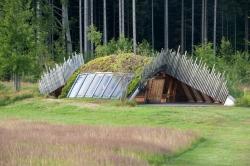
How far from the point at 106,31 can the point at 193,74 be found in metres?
26.6

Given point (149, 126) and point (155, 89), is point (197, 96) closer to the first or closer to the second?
point (155, 89)

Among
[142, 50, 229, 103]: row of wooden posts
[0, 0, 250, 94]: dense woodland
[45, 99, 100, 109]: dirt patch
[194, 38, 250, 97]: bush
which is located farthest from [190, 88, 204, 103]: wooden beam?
[45, 99, 100, 109]: dirt patch

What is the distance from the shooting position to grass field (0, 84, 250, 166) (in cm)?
1480

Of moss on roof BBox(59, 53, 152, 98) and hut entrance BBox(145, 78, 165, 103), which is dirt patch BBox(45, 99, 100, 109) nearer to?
moss on roof BBox(59, 53, 152, 98)

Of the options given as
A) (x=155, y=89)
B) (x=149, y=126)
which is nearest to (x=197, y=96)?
(x=155, y=89)

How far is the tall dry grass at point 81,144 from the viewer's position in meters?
12.5

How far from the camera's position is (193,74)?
3512 cm

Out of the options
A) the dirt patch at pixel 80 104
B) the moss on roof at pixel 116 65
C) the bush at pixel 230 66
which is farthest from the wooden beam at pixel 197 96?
the dirt patch at pixel 80 104

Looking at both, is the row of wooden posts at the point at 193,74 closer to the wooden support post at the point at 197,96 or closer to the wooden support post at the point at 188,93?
the wooden support post at the point at 197,96

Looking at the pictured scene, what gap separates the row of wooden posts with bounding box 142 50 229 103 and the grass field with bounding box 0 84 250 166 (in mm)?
4363

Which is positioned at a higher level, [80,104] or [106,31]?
[106,31]

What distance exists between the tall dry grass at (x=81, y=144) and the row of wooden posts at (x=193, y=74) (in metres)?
14.4

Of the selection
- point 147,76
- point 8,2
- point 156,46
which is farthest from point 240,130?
point 156,46

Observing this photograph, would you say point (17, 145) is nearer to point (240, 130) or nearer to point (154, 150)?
point (154, 150)
